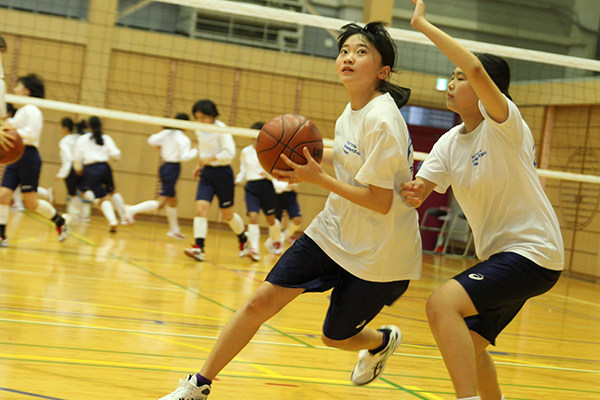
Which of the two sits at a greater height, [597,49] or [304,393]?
[597,49]

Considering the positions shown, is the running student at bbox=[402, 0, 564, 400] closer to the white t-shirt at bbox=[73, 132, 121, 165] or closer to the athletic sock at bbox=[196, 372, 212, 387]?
the athletic sock at bbox=[196, 372, 212, 387]

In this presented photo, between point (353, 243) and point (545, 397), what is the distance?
5.14 ft

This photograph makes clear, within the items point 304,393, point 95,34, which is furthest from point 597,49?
point 304,393

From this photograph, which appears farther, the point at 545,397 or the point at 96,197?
the point at 96,197

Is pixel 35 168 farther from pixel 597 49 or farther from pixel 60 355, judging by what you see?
pixel 597 49

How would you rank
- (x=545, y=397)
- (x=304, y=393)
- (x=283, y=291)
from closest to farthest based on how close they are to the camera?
(x=283, y=291) → (x=304, y=393) → (x=545, y=397)

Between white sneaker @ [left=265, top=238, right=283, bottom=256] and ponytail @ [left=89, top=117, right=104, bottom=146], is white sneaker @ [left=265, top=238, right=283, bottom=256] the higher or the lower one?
the lower one

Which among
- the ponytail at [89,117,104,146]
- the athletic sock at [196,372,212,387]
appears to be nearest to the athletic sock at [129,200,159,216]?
the ponytail at [89,117,104,146]

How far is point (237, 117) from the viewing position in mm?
12461

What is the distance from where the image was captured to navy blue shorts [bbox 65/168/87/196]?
411 inches

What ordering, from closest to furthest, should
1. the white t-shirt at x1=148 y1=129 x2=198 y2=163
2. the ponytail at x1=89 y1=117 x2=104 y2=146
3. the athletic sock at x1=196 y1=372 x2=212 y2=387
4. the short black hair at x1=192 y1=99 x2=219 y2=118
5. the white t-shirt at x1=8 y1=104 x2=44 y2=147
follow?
the athletic sock at x1=196 y1=372 x2=212 y2=387, the white t-shirt at x1=8 y1=104 x2=44 y2=147, the short black hair at x1=192 y1=99 x2=219 y2=118, the ponytail at x1=89 y1=117 x2=104 y2=146, the white t-shirt at x1=148 y1=129 x2=198 y2=163

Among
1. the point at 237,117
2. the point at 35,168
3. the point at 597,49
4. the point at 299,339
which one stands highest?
the point at 597,49

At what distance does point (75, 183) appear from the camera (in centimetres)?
1055

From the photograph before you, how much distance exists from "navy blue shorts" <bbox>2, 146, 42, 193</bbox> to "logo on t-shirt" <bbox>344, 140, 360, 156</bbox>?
502 cm
